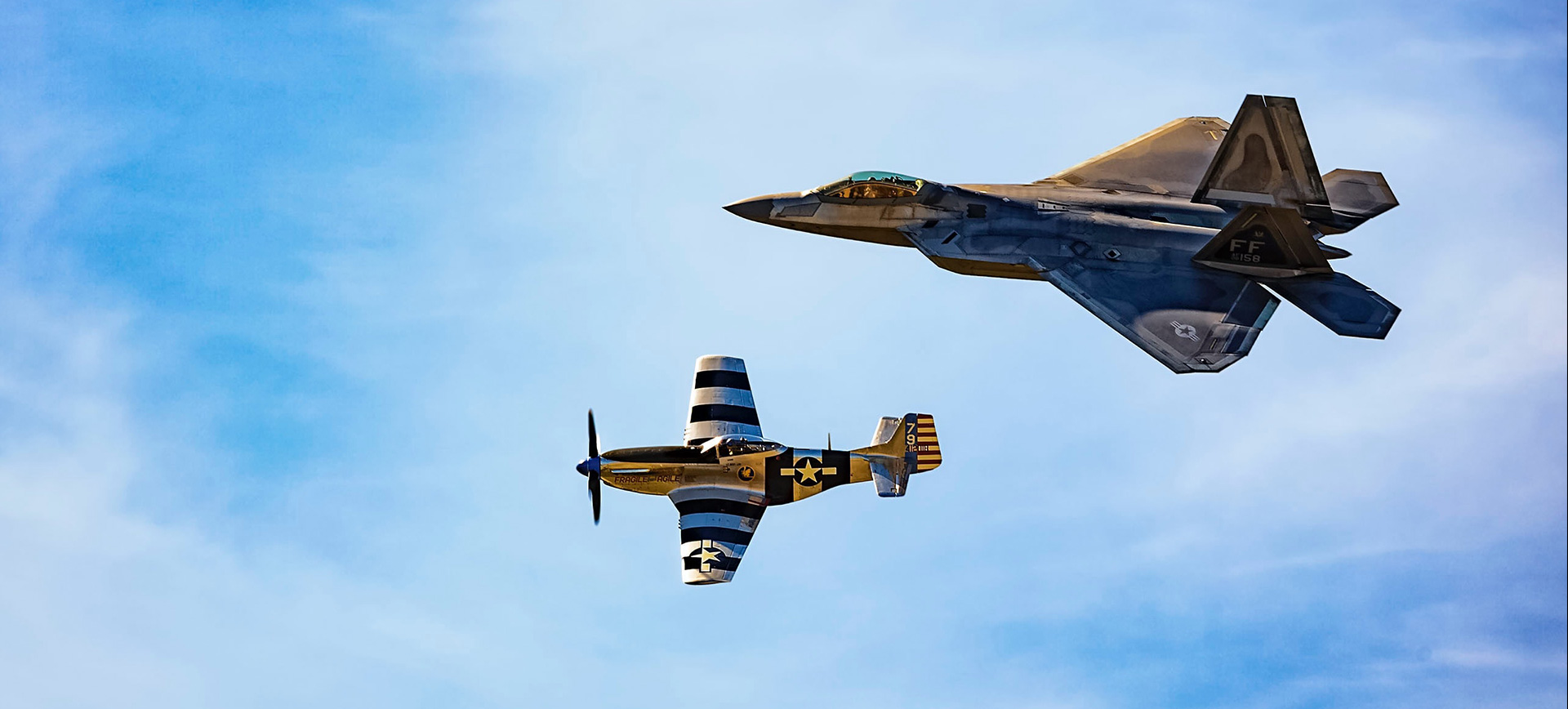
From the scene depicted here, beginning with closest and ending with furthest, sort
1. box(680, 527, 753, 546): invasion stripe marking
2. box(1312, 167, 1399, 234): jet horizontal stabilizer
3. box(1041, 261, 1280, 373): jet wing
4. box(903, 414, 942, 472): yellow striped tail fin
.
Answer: box(1041, 261, 1280, 373): jet wing, box(680, 527, 753, 546): invasion stripe marking, box(903, 414, 942, 472): yellow striped tail fin, box(1312, 167, 1399, 234): jet horizontal stabilizer

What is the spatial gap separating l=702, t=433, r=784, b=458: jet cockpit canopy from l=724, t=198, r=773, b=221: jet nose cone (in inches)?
192

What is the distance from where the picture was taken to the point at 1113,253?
3681 centimetres

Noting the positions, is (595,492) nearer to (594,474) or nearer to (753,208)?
(594,474)

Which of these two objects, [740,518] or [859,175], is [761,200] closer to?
[859,175]

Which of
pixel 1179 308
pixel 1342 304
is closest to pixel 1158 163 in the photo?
pixel 1179 308

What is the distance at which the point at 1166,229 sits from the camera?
122ft

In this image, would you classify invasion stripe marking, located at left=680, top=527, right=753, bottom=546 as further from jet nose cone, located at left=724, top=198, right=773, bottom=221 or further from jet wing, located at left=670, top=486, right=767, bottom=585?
jet nose cone, located at left=724, top=198, right=773, bottom=221

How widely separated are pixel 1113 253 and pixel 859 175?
5.58 metres

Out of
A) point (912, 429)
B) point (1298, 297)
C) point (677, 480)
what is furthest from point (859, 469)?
point (1298, 297)

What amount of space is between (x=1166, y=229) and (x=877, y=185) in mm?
6136

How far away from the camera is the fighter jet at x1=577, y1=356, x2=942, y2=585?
35094 millimetres

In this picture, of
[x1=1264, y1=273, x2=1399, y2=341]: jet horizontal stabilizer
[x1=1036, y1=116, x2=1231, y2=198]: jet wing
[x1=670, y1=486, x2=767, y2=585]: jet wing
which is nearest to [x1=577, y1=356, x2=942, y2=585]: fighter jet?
[x1=670, y1=486, x2=767, y2=585]: jet wing

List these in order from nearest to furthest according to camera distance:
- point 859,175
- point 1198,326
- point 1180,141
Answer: point 1198,326 < point 859,175 < point 1180,141

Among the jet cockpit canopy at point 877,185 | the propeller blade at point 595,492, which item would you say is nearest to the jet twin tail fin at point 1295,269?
the jet cockpit canopy at point 877,185
